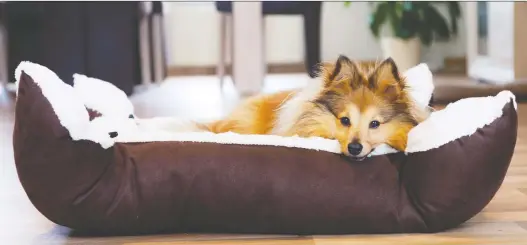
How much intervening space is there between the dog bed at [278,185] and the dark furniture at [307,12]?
348 centimetres

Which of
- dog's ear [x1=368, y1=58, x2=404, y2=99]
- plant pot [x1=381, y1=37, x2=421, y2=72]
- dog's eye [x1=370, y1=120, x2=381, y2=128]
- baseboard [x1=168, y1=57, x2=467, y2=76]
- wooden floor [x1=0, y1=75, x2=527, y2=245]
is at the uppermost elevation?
dog's ear [x1=368, y1=58, x2=404, y2=99]

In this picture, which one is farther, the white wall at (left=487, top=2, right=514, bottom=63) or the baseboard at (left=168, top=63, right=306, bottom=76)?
the baseboard at (left=168, top=63, right=306, bottom=76)

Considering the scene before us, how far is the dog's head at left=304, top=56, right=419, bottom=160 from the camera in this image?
1.69 meters

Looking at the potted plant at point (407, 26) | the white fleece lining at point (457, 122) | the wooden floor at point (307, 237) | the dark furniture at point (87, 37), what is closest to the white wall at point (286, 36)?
the potted plant at point (407, 26)

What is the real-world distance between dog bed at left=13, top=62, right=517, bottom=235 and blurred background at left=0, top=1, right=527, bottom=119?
2.01 metres

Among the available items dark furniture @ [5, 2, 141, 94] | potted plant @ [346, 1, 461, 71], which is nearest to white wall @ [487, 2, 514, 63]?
potted plant @ [346, 1, 461, 71]

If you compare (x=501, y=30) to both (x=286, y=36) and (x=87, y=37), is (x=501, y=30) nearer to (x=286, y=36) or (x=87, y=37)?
(x=286, y=36)

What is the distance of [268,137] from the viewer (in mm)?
1623

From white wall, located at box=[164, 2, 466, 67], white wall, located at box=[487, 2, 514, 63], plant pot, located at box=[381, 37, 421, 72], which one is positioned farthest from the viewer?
white wall, located at box=[164, 2, 466, 67]

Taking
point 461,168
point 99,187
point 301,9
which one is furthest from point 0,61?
point 461,168

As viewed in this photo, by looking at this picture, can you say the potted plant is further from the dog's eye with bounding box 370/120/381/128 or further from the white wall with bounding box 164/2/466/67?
the dog's eye with bounding box 370/120/381/128

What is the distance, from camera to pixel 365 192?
1543mm

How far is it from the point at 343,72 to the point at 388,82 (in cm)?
11

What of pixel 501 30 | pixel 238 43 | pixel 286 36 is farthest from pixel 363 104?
pixel 286 36
